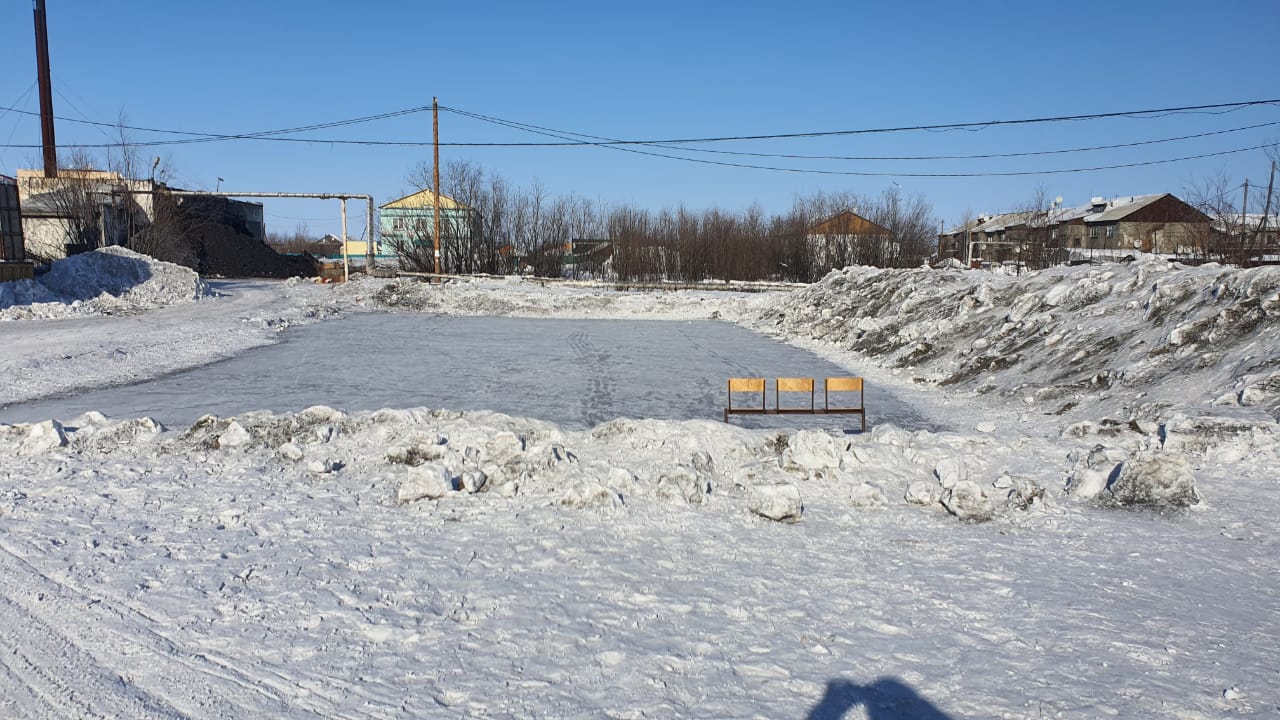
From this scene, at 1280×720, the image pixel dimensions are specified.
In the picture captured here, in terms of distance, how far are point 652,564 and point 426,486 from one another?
2197 millimetres

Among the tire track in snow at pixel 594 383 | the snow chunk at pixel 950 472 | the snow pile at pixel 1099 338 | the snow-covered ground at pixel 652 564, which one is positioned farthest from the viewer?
the tire track in snow at pixel 594 383

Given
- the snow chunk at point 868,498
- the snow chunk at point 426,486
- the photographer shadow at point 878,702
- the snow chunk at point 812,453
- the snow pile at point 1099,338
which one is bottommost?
the photographer shadow at point 878,702

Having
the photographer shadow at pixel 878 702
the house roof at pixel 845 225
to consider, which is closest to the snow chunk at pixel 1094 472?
the photographer shadow at pixel 878 702

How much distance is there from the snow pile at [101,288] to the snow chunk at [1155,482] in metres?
25.8

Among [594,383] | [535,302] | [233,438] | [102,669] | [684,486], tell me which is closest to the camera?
[102,669]

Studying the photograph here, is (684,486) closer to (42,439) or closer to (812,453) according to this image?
(812,453)

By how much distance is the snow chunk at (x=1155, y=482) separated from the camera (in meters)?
6.48

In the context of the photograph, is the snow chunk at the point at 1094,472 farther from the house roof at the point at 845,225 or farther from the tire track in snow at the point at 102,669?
the house roof at the point at 845,225

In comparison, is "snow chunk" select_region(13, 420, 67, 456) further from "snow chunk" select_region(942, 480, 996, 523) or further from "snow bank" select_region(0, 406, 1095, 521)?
"snow chunk" select_region(942, 480, 996, 523)

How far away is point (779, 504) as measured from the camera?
20.9ft

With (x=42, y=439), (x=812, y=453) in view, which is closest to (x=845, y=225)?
(x=812, y=453)

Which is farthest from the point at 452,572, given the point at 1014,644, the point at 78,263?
the point at 78,263

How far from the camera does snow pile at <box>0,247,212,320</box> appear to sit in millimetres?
23562

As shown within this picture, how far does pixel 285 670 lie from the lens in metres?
3.99
